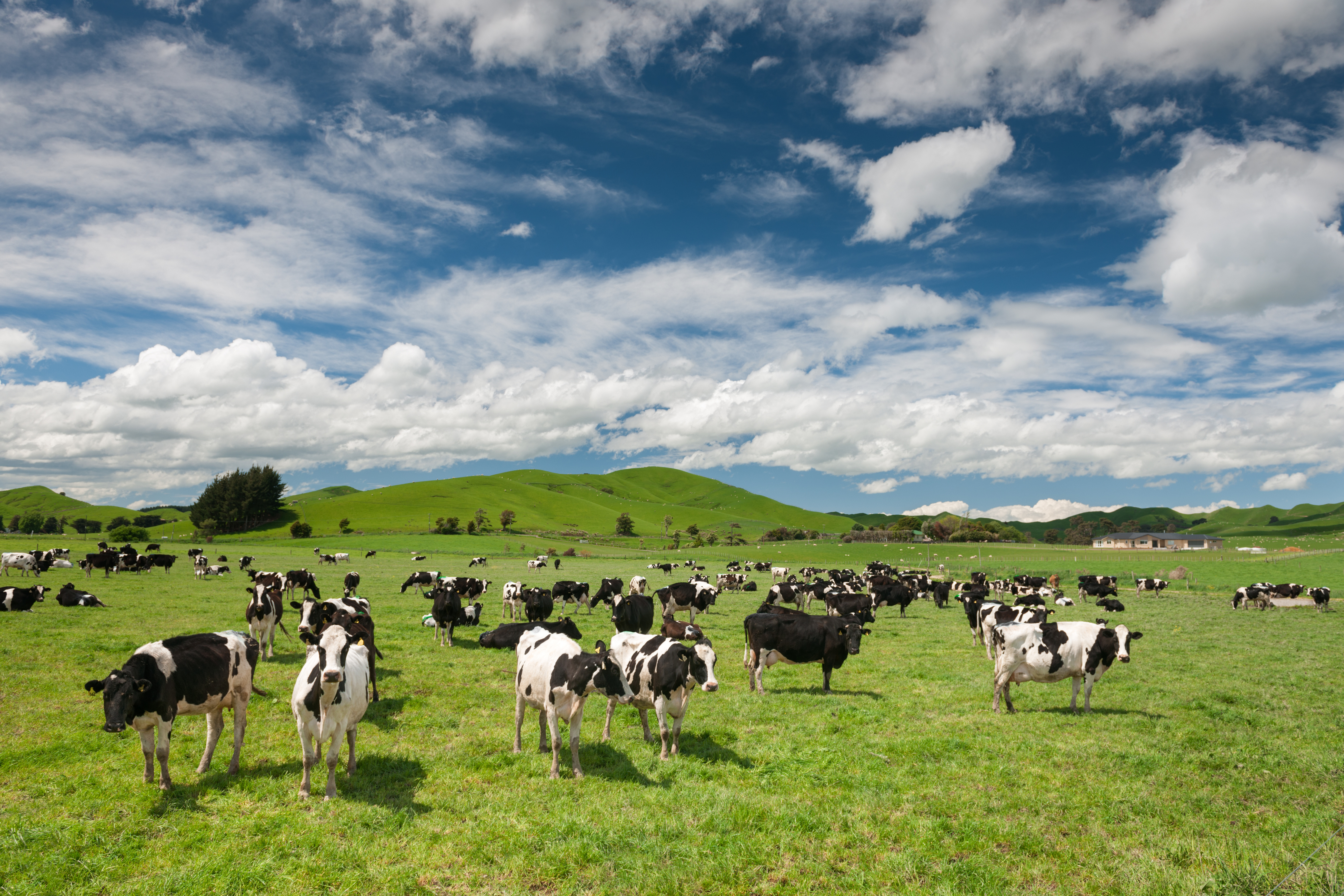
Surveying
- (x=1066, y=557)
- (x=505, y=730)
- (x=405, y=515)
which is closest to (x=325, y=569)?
(x=505, y=730)

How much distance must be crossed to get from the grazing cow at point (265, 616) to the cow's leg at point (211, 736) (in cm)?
841

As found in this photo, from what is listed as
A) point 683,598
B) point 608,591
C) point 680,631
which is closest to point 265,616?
point 680,631

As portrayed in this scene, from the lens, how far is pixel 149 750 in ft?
31.3

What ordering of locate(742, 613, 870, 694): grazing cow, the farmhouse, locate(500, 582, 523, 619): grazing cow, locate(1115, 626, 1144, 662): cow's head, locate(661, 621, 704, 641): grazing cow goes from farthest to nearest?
the farmhouse → locate(500, 582, 523, 619): grazing cow → locate(742, 613, 870, 694): grazing cow → locate(1115, 626, 1144, 662): cow's head → locate(661, 621, 704, 641): grazing cow

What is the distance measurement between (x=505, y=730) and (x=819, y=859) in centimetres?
704

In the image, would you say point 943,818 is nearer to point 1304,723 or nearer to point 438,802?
point 438,802

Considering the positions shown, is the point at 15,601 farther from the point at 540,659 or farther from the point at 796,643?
the point at 796,643

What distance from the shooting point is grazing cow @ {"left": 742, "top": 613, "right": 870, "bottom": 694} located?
1695 centimetres

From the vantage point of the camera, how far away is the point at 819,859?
25.8ft

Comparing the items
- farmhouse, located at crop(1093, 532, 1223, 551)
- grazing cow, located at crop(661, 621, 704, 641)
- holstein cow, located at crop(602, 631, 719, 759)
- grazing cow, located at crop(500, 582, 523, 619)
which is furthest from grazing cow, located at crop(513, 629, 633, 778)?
farmhouse, located at crop(1093, 532, 1223, 551)

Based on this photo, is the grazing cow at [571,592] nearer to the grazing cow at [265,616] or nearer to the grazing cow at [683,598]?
the grazing cow at [683,598]

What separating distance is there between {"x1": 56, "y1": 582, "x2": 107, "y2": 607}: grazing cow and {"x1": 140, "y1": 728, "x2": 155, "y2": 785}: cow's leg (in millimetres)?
25822

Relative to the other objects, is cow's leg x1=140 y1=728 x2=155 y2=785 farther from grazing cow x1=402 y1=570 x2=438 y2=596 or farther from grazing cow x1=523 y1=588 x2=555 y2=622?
grazing cow x1=402 y1=570 x2=438 y2=596

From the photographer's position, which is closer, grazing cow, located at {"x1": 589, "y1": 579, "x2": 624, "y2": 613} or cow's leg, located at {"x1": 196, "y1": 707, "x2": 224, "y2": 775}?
cow's leg, located at {"x1": 196, "y1": 707, "x2": 224, "y2": 775}
